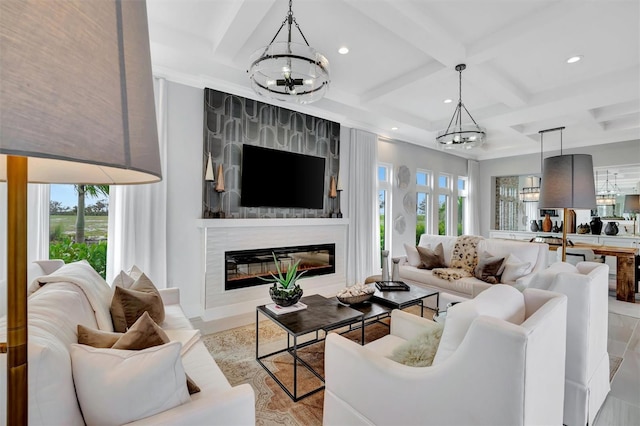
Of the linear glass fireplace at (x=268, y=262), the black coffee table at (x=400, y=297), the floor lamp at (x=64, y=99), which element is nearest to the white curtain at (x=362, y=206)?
the linear glass fireplace at (x=268, y=262)

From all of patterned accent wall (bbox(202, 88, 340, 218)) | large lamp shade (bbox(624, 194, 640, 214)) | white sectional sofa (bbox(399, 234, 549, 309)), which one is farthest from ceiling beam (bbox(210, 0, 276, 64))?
large lamp shade (bbox(624, 194, 640, 214))

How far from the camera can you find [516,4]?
253cm

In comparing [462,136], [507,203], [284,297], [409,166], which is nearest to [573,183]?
[462,136]

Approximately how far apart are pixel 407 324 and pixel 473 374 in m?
0.92

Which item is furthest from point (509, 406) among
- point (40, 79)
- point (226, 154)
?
point (226, 154)

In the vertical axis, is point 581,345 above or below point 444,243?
below

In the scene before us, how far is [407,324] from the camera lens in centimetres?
204

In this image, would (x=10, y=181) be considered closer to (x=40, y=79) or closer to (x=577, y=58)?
(x=40, y=79)

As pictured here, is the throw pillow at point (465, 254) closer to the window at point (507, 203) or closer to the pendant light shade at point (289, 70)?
the pendant light shade at point (289, 70)

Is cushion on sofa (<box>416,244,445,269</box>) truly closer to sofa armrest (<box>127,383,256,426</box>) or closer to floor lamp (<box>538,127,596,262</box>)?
floor lamp (<box>538,127,596,262</box>)

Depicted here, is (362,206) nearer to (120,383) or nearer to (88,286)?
(88,286)

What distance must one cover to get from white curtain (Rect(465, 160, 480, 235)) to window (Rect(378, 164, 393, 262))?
9.42ft

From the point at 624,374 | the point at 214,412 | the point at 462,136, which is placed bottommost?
the point at 624,374

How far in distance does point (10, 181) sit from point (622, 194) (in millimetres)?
8506
